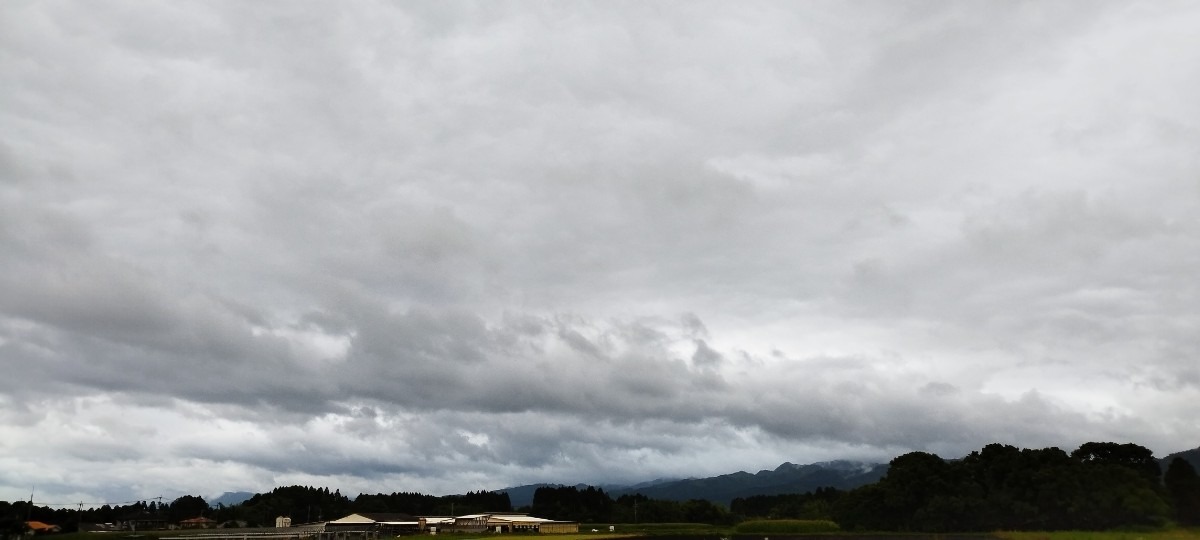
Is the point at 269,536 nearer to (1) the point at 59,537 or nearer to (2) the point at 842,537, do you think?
(1) the point at 59,537

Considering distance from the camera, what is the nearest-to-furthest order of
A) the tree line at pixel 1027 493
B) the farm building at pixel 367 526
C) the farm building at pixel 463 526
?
the tree line at pixel 1027 493, the farm building at pixel 463 526, the farm building at pixel 367 526

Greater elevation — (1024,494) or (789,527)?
(1024,494)

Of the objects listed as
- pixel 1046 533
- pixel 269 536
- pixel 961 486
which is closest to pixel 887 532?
pixel 961 486

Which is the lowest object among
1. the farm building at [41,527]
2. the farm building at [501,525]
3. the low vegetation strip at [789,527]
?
the low vegetation strip at [789,527]

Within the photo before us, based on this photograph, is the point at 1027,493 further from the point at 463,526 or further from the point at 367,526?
the point at 367,526

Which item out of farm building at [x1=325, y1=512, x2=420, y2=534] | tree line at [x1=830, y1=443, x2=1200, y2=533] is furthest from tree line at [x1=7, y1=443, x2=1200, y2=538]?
farm building at [x1=325, y1=512, x2=420, y2=534]

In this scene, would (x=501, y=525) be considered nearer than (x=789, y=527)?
No

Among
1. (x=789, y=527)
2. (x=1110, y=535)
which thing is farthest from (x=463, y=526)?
(x=1110, y=535)

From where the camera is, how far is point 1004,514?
122438 millimetres

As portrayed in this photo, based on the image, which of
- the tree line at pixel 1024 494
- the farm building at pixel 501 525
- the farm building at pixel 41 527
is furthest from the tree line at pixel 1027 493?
the farm building at pixel 41 527

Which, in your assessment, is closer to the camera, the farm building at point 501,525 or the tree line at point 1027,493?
the tree line at point 1027,493

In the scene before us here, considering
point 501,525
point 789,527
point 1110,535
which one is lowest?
point 789,527

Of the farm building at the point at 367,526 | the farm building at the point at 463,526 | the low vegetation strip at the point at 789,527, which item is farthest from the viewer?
the farm building at the point at 367,526

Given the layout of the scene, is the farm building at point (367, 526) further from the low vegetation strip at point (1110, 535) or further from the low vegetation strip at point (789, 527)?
the low vegetation strip at point (1110, 535)
